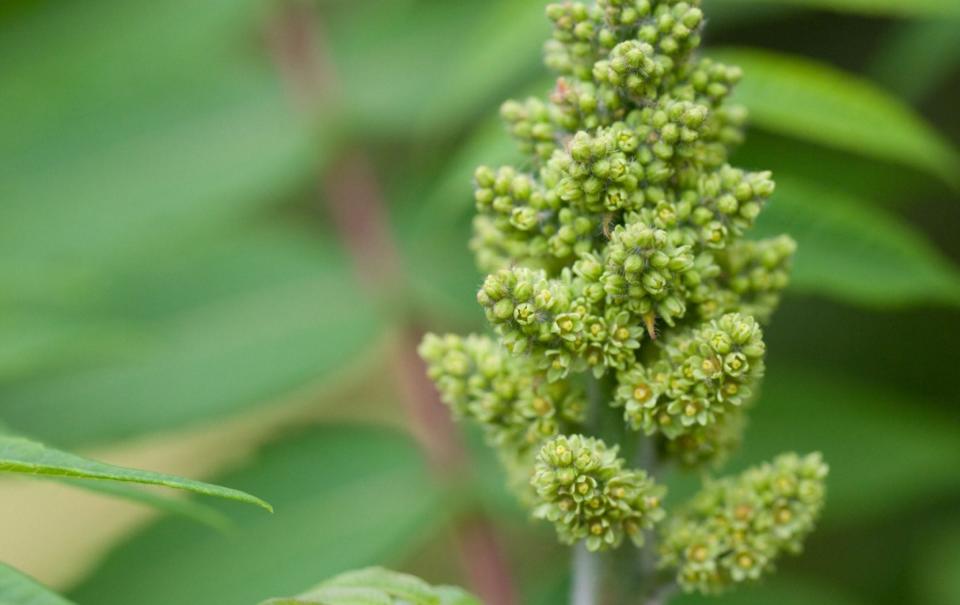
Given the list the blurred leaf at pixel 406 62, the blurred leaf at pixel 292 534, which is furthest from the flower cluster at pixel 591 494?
the blurred leaf at pixel 406 62

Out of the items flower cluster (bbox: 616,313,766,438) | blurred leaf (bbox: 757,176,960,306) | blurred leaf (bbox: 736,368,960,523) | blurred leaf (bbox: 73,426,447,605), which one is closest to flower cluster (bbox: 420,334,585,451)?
flower cluster (bbox: 616,313,766,438)

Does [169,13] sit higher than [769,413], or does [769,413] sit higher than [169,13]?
[169,13]

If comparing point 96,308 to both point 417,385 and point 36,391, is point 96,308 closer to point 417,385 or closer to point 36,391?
point 36,391

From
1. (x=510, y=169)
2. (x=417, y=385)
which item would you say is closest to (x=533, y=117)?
(x=510, y=169)

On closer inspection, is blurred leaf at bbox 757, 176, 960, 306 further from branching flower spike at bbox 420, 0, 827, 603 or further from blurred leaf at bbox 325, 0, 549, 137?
blurred leaf at bbox 325, 0, 549, 137

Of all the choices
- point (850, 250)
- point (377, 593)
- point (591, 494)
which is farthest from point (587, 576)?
point (850, 250)

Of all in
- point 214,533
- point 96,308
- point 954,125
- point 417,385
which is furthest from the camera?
point 954,125
